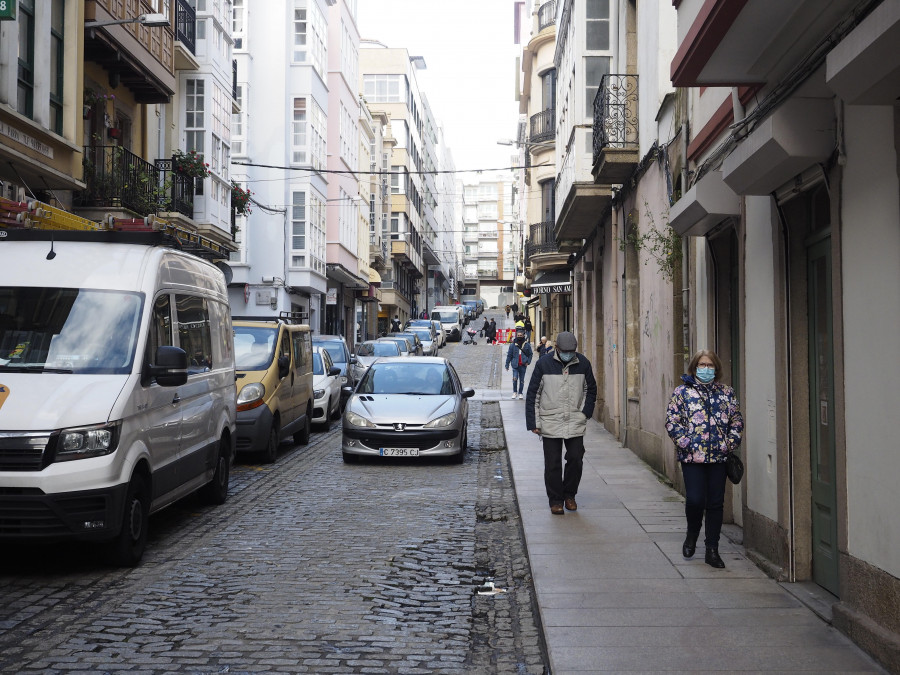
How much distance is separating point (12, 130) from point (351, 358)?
1242cm

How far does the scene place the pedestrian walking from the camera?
28.4 meters

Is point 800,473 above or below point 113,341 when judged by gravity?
below

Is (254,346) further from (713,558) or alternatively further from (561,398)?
(713,558)

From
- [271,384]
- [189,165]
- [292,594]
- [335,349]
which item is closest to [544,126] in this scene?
[335,349]

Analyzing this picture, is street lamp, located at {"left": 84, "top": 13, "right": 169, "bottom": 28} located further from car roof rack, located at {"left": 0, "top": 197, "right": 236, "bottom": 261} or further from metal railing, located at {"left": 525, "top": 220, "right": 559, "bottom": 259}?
metal railing, located at {"left": 525, "top": 220, "right": 559, "bottom": 259}

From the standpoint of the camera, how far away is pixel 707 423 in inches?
297

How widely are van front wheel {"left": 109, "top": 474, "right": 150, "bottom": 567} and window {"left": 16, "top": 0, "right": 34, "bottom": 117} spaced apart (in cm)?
975

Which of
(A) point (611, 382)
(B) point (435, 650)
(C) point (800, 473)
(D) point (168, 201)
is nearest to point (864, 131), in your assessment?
(C) point (800, 473)

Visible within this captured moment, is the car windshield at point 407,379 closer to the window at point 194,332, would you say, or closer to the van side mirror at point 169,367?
the window at point 194,332

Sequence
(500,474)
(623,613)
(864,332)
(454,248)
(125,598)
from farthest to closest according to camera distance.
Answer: (454,248) < (500,474) < (125,598) < (623,613) < (864,332)

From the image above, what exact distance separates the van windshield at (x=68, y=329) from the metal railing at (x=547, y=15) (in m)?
35.1

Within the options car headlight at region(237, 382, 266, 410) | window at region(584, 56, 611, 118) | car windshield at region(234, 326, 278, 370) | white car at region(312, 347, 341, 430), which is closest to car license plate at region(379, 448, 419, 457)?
car headlight at region(237, 382, 266, 410)

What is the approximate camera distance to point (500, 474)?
14180mm

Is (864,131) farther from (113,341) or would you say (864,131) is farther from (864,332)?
(113,341)
